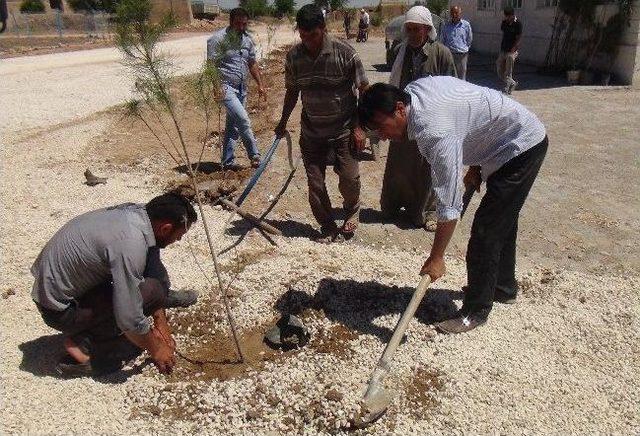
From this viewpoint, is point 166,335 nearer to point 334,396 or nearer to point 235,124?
point 334,396

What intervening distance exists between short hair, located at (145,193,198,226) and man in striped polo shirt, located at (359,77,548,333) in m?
1.08

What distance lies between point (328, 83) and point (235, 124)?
241 centimetres

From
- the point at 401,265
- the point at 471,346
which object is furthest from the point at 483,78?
the point at 471,346

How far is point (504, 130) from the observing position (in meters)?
3.10

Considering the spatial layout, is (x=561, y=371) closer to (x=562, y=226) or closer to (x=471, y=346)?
(x=471, y=346)

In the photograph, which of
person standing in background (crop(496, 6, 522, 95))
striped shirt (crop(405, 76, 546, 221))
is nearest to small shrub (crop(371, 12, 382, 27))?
person standing in background (crop(496, 6, 522, 95))

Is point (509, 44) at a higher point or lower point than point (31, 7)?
higher

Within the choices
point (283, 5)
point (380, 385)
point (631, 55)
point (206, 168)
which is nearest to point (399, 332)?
point (380, 385)

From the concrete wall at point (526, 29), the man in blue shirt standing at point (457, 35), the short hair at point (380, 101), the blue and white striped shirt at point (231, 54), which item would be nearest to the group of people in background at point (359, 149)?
the short hair at point (380, 101)

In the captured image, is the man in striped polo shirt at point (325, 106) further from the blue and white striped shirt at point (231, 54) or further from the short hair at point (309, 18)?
the blue and white striped shirt at point (231, 54)

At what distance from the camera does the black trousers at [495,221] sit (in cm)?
316

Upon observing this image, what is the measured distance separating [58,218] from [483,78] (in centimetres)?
1171

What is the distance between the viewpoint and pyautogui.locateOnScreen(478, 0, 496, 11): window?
18.2 metres

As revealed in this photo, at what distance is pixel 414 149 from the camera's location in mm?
4797
